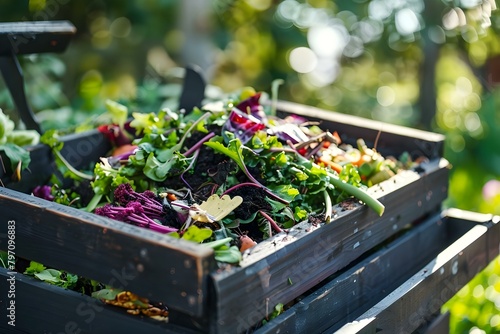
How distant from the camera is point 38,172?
1.95 meters

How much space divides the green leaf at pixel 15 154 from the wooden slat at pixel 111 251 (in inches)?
13.6

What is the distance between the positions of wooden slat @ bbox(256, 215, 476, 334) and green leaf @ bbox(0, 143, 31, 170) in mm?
841

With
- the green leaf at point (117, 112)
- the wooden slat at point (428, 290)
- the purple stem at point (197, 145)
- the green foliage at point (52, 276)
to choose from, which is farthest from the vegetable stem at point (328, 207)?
the green leaf at point (117, 112)

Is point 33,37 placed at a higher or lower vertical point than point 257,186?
higher

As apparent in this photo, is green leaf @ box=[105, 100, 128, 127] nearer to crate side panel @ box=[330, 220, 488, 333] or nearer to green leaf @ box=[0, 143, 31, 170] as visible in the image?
green leaf @ box=[0, 143, 31, 170]

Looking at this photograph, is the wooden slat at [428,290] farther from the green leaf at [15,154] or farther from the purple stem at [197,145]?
the green leaf at [15,154]

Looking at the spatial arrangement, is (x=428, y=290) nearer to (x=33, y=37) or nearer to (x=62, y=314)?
(x=62, y=314)

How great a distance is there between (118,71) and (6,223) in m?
3.51

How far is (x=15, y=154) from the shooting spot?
6.02ft

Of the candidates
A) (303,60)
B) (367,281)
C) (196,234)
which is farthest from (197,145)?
(303,60)

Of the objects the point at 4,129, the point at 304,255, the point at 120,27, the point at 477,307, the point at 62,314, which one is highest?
the point at 120,27

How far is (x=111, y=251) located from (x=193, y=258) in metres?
0.19

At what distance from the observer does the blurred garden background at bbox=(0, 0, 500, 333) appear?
12.2 ft

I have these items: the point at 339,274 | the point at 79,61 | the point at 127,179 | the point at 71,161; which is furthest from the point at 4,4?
the point at 339,274
